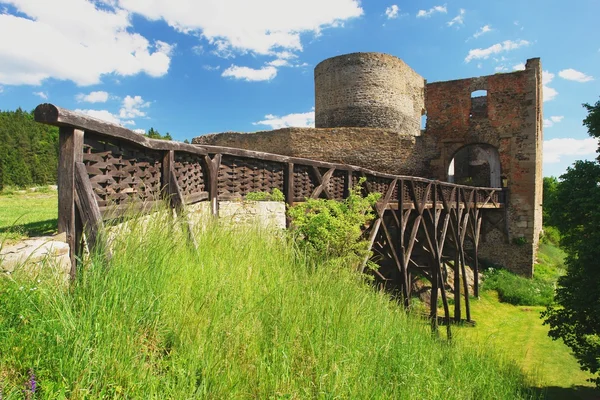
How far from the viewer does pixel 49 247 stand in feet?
7.28

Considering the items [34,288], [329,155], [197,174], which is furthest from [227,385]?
[329,155]

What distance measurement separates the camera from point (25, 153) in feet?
143

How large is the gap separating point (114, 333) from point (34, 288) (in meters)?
0.43

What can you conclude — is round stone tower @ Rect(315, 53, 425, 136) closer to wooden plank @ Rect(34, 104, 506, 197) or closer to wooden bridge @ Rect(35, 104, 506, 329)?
wooden bridge @ Rect(35, 104, 506, 329)

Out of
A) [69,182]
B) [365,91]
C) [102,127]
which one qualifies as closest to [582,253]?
[102,127]

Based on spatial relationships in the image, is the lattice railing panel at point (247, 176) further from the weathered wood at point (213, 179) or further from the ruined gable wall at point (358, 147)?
the ruined gable wall at point (358, 147)

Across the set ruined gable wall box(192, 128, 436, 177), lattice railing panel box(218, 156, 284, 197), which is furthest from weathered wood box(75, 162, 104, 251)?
ruined gable wall box(192, 128, 436, 177)

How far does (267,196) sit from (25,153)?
49.9m

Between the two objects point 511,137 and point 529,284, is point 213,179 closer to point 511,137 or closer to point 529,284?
point 529,284

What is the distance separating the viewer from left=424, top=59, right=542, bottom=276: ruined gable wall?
1762 centimetres

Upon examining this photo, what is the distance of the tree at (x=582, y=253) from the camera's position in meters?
6.52

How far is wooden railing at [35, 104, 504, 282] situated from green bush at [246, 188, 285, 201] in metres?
0.15

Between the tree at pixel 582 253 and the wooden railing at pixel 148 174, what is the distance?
3832 mm

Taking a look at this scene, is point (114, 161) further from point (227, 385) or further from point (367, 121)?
point (367, 121)
